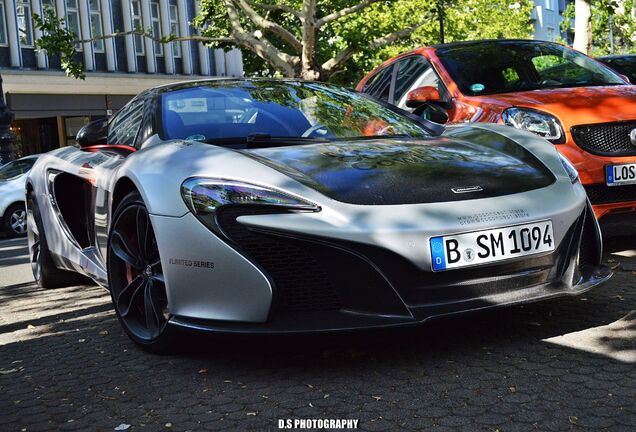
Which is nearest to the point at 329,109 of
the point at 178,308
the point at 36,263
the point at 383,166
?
the point at 383,166

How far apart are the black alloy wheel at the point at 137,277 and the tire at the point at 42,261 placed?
6.26 feet

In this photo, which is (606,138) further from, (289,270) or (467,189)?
(289,270)

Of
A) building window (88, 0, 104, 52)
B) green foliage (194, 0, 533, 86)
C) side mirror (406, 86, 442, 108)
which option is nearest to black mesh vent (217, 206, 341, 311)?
side mirror (406, 86, 442, 108)

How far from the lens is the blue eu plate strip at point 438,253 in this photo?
3.72 m

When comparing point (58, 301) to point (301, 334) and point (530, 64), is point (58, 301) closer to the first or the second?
point (301, 334)

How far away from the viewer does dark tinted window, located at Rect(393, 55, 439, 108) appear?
7828 millimetres

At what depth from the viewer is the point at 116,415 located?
3.60 meters

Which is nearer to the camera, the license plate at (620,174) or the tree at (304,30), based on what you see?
the license plate at (620,174)

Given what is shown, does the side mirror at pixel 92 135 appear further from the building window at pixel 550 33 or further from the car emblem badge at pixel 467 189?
the building window at pixel 550 33

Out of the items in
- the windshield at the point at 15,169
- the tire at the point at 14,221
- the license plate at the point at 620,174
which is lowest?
the tire at the point at 14,221

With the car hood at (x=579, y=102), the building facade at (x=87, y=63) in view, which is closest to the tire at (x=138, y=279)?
the car hood at (x=579, y=102)

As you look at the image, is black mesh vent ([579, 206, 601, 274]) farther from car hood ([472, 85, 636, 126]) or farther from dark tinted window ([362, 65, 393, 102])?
dark tinted window ([362, 65, 393, 102])

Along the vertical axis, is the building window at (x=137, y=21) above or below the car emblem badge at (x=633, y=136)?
above

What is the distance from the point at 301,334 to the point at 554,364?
978mm
